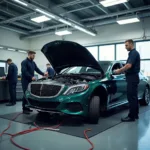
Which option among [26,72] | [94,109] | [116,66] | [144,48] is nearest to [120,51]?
[144,48]

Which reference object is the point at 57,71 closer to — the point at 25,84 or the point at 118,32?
the point at 25,84

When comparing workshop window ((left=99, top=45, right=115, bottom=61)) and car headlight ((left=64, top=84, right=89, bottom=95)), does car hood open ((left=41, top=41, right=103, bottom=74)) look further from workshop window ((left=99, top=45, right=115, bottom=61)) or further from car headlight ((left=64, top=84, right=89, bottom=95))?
workshop window ((left=99, top=45, right=115, bottom=61))

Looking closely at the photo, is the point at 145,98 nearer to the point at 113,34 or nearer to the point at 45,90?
→ the point at 45,90

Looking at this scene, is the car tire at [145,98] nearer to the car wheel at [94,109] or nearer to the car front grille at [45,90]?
the car wheel at [94,109]

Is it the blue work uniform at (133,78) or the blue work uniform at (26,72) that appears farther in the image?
the blue work uniform at (26,72)

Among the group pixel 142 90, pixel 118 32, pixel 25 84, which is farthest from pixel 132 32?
pixel 25 84

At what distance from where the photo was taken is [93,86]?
3.36 m

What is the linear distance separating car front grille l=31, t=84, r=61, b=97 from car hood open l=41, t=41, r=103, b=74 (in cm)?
88

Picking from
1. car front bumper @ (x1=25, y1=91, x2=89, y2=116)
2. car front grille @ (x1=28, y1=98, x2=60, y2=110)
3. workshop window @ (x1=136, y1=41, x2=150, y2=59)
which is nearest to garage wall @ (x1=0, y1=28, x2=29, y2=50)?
workshop window @ (x1=136, y1=41, x2=150, y2=59)

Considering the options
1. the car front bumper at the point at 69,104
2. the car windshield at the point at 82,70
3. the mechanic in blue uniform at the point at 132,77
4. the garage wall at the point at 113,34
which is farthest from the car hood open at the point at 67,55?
the garage wall at the point at 113,34

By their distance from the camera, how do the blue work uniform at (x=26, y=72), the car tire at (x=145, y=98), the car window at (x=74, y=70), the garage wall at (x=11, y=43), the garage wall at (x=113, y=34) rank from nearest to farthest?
1. the blue work uniform at (x=26, y=72)
2. the car window at (x=74, y=70)
3. the car tire at (x=145, y=98)
4. the garage wall at (x=113, y=34)
5. the garage wall at (x=11, y=43)

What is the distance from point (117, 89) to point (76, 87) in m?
1.31

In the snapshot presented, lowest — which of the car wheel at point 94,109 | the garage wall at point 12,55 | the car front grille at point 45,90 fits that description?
the car wheel at point 94,109

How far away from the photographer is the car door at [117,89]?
3969mm
